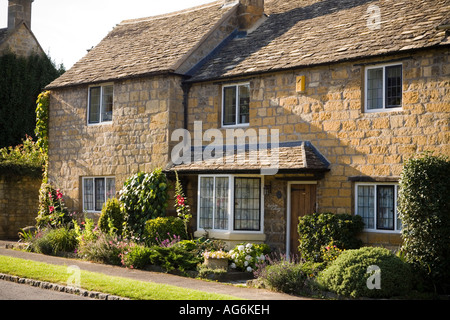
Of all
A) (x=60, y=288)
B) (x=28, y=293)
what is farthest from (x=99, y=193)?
(x=28, y=293)

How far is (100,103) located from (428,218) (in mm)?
12659

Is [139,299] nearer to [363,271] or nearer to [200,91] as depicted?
[363,271]

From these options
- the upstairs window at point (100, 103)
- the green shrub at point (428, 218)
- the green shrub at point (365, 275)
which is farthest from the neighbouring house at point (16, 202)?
the green shrub at point (428, 218)

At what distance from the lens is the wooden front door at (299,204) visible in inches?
662

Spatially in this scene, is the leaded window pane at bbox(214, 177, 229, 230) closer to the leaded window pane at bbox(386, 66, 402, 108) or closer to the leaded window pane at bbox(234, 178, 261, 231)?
the leaded window pane at bbox(234, 178, 261, 231)

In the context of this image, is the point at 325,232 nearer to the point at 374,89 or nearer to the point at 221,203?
the point at 221,203

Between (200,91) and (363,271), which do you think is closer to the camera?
(363,271)

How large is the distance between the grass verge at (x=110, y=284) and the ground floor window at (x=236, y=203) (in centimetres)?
455

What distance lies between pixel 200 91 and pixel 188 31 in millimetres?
3458

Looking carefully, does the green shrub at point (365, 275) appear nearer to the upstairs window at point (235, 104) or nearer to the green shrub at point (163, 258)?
the green shrub at point (163, 258)

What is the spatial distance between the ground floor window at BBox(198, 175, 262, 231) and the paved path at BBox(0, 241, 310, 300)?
2.92 meters

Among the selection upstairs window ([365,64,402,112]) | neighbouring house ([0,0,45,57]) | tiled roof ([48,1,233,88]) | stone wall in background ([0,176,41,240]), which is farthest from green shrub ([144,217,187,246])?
neighbouring house ([0,0,45,57])

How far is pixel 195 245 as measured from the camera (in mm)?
16609
